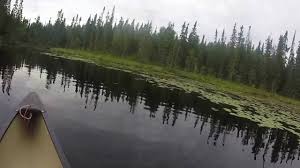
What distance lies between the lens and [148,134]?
19.7m

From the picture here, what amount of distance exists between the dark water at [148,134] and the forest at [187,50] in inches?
2634

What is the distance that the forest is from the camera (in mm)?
101188

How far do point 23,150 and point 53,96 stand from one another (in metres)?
17.0

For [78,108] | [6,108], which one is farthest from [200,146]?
[6,108]

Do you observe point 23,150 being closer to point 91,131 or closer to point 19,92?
point 91,131

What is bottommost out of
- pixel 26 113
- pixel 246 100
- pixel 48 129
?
pixel 246 100

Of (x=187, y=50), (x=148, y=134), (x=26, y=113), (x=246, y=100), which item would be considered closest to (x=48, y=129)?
(x=26, y=113)

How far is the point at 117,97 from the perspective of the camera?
103ft

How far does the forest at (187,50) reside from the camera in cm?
10119

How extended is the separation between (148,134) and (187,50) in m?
106

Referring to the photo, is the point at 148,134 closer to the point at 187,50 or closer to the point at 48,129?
the point at 48,129

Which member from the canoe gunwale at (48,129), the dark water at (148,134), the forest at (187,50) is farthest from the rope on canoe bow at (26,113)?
the forest at (187,50)

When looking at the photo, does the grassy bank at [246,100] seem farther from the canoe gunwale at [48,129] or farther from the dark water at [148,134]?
the canoe gunwale at [48,129]

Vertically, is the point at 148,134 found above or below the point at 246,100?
above
